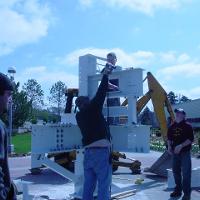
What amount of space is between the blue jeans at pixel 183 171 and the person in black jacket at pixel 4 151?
18.4ft

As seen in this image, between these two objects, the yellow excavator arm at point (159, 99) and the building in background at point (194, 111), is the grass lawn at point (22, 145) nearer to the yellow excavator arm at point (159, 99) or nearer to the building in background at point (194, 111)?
the yellow excavator arm at point (159, 99)

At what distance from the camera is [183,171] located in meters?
8.47

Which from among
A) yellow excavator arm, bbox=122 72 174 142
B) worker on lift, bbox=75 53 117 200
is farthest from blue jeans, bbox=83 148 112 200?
yellow excavator arm, bbox=122 72 174 142

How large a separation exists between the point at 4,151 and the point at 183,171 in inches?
234

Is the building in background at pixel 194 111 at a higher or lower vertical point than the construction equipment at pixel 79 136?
higher

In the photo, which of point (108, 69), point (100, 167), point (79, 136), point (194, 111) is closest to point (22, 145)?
point (79, 136)

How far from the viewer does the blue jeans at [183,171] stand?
327 inches

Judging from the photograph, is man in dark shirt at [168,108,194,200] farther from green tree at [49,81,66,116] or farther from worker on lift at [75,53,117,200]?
green tree at [49,81,66,116]

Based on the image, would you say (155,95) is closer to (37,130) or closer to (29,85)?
(37,130)

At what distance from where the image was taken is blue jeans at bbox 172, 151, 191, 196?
831cm

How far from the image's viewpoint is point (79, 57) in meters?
8.83

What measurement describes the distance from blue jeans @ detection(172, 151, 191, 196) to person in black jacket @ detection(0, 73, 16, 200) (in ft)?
18.4

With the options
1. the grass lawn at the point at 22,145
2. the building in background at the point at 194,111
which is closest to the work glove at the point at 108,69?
the grass lawn at the point at 22,145

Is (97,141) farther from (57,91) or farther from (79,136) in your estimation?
(57,91)
